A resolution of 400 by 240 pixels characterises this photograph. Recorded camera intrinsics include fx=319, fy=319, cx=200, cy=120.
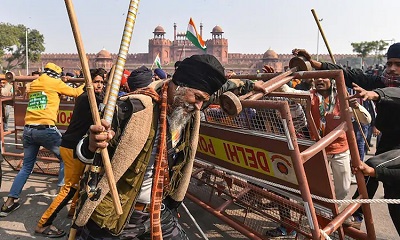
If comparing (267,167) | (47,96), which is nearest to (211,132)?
(267,167)

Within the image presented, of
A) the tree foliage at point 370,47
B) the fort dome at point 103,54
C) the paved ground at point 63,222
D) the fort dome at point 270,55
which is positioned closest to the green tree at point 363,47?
the tree foliage at point 370,47

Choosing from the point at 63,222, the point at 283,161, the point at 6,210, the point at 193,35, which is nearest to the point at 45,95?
the point at 6,210

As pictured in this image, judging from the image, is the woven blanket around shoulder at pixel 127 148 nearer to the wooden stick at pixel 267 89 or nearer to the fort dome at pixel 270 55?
the wooden stick at pixel 267 89

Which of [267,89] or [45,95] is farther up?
[267,89]

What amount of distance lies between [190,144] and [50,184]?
4064mm

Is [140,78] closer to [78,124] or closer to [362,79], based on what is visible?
[78,124]

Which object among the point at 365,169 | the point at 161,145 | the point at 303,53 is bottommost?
the point at 365,169

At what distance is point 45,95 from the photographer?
169 inches

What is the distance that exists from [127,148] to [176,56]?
72914mm

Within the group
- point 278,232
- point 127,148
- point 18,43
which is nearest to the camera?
point 127,148

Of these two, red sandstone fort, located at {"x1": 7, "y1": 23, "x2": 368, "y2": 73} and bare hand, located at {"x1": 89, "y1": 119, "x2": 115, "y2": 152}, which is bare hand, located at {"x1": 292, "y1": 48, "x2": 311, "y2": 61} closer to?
bare hand, located at {"x1": 89, "y1": 119, "x2": 115, "y2": 152}

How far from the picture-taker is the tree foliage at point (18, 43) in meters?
45.5

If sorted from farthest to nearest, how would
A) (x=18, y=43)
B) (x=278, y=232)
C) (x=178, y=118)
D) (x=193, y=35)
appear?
(x=18, y=43)
(x=193, y=35)
(x=278, y=232)
(x=178, y=118)

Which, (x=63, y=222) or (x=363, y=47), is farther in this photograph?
(x=363, y=47)
